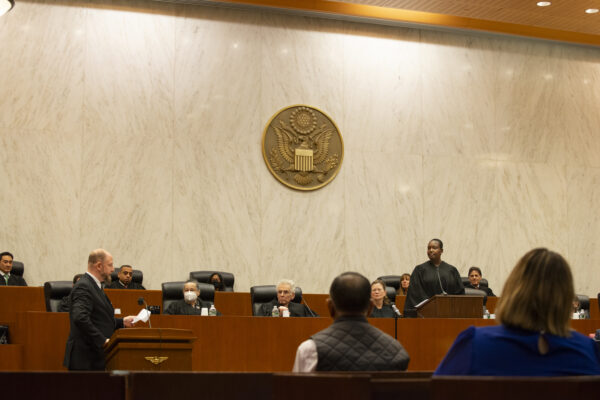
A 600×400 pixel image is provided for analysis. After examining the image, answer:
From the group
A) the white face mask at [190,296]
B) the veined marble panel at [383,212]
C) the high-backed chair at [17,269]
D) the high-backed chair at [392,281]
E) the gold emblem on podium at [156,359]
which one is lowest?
the gold emblem on podium at [156,359]

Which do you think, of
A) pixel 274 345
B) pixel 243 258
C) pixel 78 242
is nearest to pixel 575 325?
pixel 274 345

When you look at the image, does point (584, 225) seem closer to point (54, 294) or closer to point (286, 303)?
point (286, 303)

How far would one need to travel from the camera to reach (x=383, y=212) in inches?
521

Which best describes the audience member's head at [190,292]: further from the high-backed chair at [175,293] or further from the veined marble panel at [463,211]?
the veined marble panel at [463,211]

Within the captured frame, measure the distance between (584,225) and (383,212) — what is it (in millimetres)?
3998

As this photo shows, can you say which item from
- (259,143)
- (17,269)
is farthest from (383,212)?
(17,269)

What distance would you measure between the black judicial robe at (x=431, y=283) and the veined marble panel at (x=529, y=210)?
456 centimetres

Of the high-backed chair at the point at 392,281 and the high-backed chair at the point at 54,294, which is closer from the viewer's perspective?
the high-backed chair at the point at 54,294

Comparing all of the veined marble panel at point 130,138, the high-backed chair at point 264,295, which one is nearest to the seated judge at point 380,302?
the high-backed chair at point 264,295

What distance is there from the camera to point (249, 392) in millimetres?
2088

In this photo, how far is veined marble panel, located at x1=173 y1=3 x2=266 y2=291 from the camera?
12.2 meters

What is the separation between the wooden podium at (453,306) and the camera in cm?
820

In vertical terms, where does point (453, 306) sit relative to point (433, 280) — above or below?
below

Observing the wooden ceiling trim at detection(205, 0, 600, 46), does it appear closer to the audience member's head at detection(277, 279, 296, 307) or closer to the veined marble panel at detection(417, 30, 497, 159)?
the veined marble panel at detection(417, 30, 497, 159)
